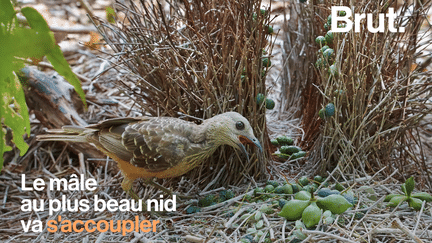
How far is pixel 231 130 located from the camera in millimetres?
2297

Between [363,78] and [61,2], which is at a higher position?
[61,2]

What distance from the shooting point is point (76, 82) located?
206 centimetres

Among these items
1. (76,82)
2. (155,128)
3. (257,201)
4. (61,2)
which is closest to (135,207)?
(155,128)

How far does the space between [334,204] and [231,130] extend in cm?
63

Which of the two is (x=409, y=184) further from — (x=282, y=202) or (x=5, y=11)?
(x=5, y=11)

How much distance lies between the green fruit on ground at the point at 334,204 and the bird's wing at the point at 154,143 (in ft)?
2.30

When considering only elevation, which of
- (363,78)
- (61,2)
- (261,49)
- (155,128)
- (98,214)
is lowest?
(98,214)

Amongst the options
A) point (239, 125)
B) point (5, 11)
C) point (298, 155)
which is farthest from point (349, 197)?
point (5, 11)

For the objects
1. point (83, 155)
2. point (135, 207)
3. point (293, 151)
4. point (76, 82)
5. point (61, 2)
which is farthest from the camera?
point (61, 2)

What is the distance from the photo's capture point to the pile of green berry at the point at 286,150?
278cm

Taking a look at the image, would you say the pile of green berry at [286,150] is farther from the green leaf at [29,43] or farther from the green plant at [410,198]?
the green leaf at [29,43]

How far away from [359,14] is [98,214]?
1.96 m

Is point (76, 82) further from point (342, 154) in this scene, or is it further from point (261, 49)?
point (342, 154)

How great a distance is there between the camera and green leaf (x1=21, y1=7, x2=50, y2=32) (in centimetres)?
167
